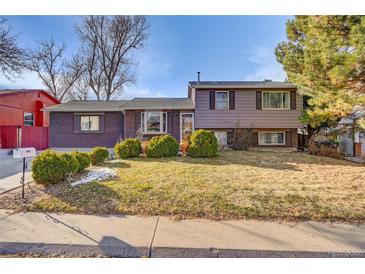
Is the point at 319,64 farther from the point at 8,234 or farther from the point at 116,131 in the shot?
the point at 116,131

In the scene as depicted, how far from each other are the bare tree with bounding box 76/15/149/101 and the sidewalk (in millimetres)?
22552

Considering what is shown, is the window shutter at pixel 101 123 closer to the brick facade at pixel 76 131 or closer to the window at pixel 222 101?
the brick facade at pixel 76 131

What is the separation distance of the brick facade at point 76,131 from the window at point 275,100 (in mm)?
9212

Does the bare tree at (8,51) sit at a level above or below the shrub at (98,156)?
above

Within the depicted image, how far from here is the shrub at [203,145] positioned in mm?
9273

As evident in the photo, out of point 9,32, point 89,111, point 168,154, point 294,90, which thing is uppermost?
point 9,32

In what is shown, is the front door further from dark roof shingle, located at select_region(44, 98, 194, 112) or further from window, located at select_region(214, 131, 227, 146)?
window, located at select_region(214, 131, 227, 146)

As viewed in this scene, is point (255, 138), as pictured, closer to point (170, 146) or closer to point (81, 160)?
point (170, 146)

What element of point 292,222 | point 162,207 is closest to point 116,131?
point 162,207

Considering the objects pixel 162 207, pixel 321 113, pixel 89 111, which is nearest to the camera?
pixel 162 207

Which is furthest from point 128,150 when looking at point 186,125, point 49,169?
point 186,125

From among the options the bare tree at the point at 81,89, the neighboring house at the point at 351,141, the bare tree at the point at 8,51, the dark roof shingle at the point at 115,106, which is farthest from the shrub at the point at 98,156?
the bare tree at the point at 81,89
